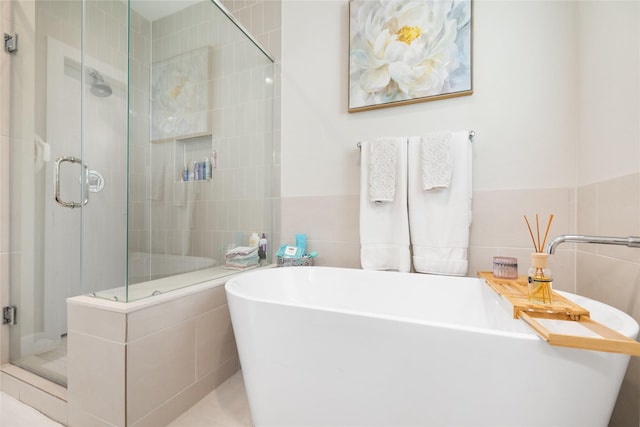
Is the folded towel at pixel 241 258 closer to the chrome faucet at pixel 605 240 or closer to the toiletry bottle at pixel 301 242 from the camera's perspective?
the toiletry bottle at pixel 301 242

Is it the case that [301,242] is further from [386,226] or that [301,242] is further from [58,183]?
[58,183]

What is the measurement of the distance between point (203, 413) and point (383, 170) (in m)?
1.39

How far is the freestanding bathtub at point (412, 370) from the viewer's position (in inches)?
23.3

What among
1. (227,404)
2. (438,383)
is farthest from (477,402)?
(227,404)

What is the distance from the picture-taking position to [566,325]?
0.67 m

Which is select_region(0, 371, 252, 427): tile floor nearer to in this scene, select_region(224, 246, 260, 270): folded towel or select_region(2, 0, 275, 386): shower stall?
select_region(2, 0, 275, 386): shower stall

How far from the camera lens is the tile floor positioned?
1056mm

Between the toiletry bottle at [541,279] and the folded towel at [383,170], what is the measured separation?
0.68 meters

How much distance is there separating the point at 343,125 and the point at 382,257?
82 centimetres

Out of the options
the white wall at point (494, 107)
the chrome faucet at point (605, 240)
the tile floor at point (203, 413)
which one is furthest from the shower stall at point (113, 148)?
the chrome faucet at point (605, 240)

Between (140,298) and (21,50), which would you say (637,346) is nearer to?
(140,298)

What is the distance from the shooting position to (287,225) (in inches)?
70.1

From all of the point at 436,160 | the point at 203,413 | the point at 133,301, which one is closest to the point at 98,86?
the point at 133,301

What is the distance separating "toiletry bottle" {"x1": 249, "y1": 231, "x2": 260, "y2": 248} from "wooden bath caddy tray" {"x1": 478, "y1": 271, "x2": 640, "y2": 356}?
1.27m
